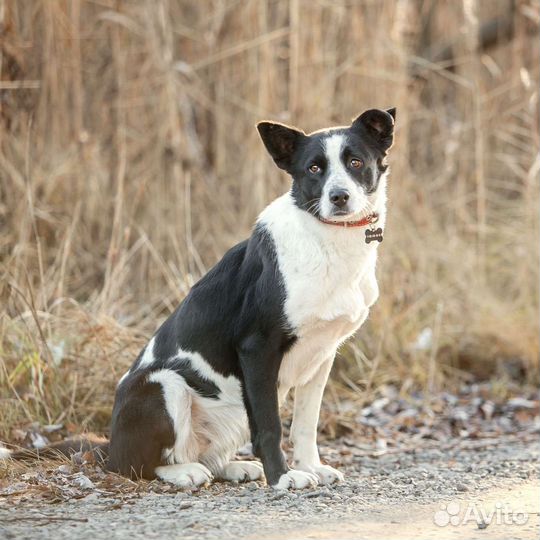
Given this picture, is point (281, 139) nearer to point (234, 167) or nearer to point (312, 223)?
point (312, 223)

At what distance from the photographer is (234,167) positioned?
726cm

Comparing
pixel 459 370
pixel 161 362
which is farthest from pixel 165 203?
pixel 161 362

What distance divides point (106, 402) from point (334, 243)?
Answer: 1.66m

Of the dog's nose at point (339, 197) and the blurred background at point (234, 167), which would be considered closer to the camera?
the dog's nose at point (339, 197)

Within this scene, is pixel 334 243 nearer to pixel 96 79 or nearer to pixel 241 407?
pixel 241 407

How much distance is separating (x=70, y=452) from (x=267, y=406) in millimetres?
891

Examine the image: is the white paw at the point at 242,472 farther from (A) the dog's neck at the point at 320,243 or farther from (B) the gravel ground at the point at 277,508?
(A) the dog's neck at the point at 320,243

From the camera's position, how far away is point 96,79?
23.9 ft

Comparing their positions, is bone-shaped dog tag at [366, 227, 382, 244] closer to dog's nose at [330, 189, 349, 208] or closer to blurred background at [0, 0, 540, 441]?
dog's nose at [330, 189, 349, 208]

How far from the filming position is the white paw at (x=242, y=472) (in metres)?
3.93

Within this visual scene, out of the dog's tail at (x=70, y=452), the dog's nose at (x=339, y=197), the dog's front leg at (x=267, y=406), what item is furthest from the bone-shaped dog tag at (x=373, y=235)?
the dog's tail at (x=70, y=452)

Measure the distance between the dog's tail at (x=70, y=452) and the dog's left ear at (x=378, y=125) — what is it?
65.0 inches

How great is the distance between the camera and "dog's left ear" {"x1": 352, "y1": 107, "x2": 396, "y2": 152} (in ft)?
12.4

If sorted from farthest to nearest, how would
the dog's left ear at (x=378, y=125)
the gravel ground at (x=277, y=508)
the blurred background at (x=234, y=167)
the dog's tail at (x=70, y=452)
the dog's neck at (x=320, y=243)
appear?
the blurred background at (x=234, y=167)
the dog's tail at (x=70, y=452)
the dog's left ear at (x=378, y=125)
the dog's neck at (x=320, y=243)
the gravel ground at (x=277, y=508)
